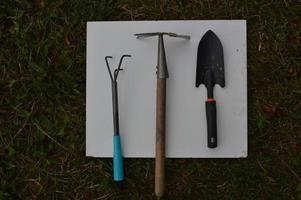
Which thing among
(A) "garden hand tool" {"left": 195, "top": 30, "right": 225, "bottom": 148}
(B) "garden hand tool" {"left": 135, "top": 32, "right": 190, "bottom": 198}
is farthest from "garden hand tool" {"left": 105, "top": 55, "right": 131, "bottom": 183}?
(A) "garden hand tool" {"left": 195, "top": 30, "right": 225, "bottom": 148}

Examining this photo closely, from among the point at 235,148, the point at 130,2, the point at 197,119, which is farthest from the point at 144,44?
the point at 235,148

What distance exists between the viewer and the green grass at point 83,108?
134 centimetres

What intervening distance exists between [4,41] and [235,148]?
2.81 feet

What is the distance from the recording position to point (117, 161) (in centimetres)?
132

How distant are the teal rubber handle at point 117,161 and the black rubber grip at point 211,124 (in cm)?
29

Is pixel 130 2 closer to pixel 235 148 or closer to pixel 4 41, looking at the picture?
pixel 4 41

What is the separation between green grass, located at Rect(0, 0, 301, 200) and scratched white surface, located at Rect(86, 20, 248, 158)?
0.03 metres

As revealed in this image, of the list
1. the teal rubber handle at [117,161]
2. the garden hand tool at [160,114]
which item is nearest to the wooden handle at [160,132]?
the garden hand tool at [160,114]

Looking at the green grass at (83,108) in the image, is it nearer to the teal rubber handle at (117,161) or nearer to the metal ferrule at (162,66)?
the teal rubber handle at (117,161)

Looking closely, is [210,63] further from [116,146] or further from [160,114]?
[116,146]

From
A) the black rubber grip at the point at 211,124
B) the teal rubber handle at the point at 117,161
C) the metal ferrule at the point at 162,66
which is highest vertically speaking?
the metal ferrule at the point at 162,66

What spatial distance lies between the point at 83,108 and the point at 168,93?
0.29 metres

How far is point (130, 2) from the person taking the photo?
54.2 inches

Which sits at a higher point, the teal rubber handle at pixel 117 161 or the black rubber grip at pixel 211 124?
the black rubber grip at pixel 211 124
